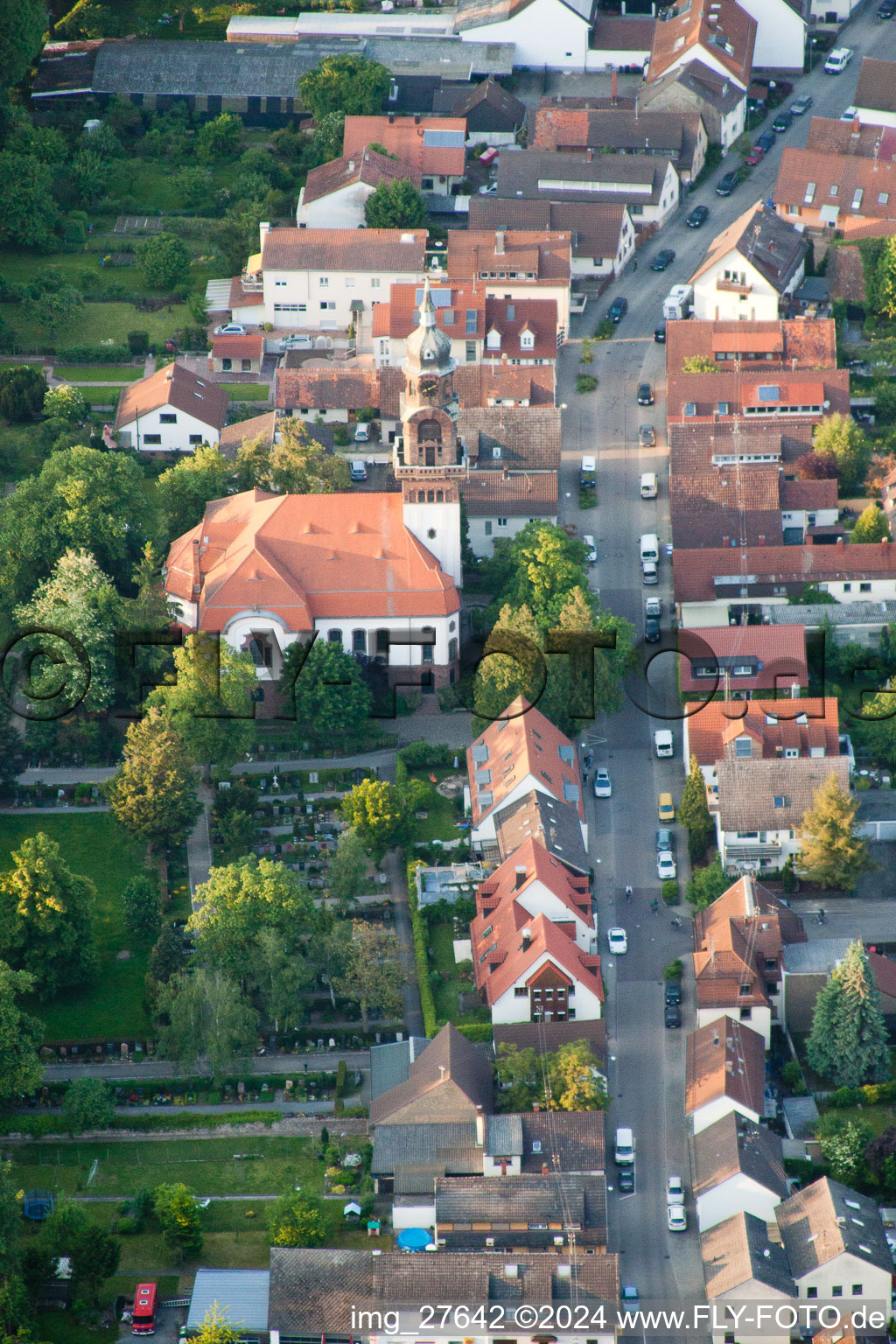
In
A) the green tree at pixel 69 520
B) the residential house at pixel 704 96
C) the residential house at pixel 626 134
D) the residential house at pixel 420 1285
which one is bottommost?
the residential house at pixel 420 1285

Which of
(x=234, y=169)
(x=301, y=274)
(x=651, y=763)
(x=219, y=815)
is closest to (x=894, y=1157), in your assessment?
(x=651, y=763)

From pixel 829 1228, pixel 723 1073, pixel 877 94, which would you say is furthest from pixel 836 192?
pixel 829 1228

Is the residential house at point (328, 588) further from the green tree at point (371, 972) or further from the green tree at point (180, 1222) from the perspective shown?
the green tree at point (180, 1222)

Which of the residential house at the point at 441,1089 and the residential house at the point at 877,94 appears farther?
the residential house at the point at 877,94

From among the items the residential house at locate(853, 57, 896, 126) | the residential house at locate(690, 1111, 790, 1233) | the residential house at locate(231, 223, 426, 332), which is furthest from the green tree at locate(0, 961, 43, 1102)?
the residential house at locate(853, 57, 896, 126)

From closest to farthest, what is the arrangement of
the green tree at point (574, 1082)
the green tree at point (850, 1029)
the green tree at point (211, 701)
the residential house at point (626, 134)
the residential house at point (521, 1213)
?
the residential house at point (521, 1213), the green tree at point (574, 1082), the green tree at point (850, 1029), the green tree at point (211, 701), the residential house at point (626, 134)

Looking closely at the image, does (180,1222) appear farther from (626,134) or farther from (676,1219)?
(626,134)

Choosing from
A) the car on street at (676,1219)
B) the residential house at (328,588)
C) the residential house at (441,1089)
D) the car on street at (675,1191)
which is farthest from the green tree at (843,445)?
the car on street at (676,1219)
